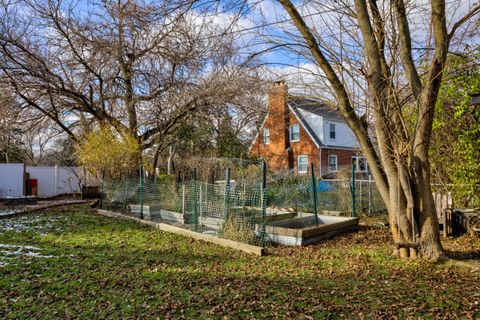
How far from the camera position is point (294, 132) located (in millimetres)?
26734

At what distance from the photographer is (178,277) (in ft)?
17.6

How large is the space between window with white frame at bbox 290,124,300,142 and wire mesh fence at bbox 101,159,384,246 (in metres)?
11.9

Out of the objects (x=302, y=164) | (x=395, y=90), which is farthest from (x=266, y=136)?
(x=395, y=90)

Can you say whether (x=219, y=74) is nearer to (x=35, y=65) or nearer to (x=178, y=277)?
(x=35, y=65)

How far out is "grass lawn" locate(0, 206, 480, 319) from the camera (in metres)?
4.04

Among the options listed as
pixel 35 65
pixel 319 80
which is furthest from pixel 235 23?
pixel 35 65

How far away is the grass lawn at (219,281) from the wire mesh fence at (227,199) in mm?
786

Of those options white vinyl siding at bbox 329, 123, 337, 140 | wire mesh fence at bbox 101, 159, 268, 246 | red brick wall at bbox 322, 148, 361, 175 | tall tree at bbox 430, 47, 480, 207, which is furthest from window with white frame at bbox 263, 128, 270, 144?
tall tree at bbox 430, 47, 480, 207

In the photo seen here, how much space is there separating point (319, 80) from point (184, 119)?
1035cm

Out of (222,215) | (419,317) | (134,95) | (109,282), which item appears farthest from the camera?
(134,95)

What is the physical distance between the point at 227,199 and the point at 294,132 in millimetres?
19323

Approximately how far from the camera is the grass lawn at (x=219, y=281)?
4043 millimetres

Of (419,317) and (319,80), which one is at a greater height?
(319,80)

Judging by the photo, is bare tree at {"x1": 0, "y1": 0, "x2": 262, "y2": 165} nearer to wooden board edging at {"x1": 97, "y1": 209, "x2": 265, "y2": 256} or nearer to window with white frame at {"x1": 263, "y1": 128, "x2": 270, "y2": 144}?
wooden board edging at {"x1": 97, "y1": 209, "x2": 265, "y2": 256}
